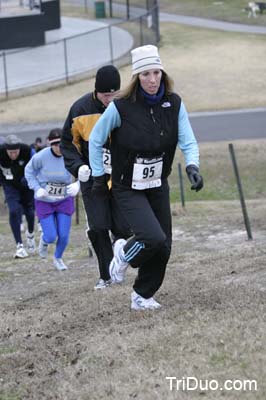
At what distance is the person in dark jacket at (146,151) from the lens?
7.00 metres

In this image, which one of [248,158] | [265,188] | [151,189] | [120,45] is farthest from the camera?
[120,45]

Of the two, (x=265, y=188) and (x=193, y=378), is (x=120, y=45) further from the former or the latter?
(x=193, y=378)

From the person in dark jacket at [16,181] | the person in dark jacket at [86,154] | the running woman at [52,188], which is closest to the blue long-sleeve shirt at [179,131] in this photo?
the person in dark jacket at [86,154]

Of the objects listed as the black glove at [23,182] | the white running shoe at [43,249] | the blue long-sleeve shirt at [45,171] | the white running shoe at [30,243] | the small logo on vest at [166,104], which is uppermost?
the small logo on vest at [166,104]

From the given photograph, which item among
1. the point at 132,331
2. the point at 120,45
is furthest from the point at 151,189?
the point at 120,45

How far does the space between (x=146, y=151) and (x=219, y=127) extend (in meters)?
23.0

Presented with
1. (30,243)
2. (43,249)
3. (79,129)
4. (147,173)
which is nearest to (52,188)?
(43,249)

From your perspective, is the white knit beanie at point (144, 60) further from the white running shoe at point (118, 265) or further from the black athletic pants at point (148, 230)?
the white running shoe at point (118, 265)

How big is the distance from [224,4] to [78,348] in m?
52.4

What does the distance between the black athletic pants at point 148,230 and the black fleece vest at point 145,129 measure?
0.92ft

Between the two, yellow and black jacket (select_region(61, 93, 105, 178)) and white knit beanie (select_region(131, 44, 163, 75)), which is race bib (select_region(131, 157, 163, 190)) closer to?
white knit beanie (select_region(131, 44, 163, 75))

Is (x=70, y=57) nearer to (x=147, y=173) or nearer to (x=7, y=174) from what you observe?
(x=7, y=174)

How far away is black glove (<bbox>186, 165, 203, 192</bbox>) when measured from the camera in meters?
6.98

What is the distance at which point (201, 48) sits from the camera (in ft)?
145
